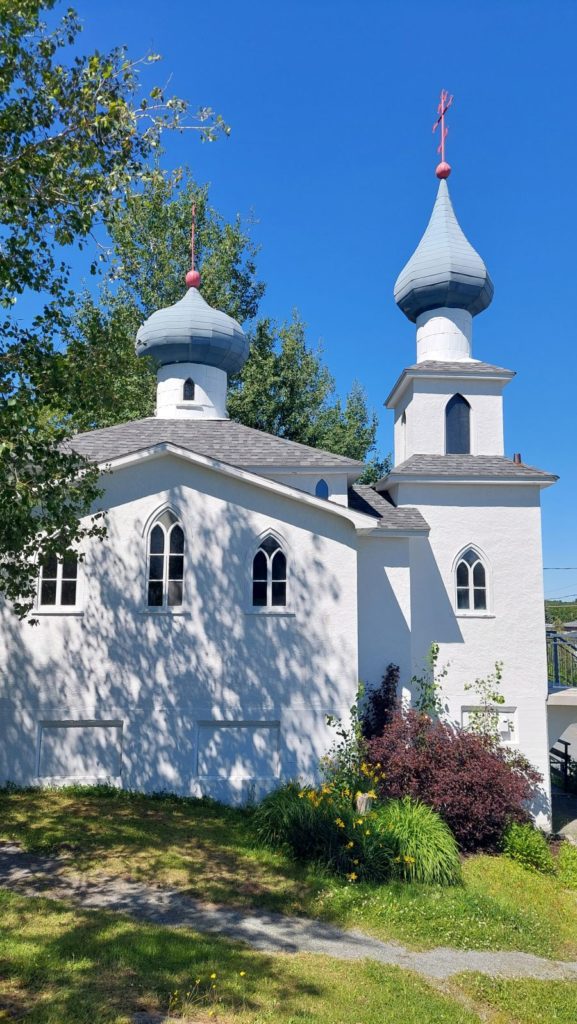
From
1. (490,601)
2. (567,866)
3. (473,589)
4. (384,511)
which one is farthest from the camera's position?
(473,589)

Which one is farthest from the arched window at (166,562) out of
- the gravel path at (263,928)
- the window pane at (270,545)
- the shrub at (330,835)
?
the gravel path at (263,928)

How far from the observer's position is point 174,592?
40.9 ft

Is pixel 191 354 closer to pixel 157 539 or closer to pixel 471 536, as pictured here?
pixel 157 539

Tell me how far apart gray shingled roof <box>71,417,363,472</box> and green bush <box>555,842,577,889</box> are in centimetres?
805

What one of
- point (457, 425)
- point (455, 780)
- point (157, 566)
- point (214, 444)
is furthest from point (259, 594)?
point (457, 425)

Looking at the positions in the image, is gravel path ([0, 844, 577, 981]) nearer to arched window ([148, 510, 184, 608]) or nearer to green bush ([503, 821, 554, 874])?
green bush ([503, 821, 554, 874])

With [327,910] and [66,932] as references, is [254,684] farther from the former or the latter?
[66,932]

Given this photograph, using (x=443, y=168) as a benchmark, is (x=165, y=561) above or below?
below

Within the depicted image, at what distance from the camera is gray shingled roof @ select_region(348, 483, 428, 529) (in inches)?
555

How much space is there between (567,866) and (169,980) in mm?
8678

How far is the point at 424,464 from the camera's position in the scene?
51.1 feet

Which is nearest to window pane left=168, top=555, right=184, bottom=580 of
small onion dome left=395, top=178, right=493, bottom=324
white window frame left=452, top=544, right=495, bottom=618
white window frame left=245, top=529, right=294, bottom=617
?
white window frame left=245, top=529, right=294, bottom=617

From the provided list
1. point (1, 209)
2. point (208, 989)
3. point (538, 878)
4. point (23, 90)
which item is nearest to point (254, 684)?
point (538, 878)

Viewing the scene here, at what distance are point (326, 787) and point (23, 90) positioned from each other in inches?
412
